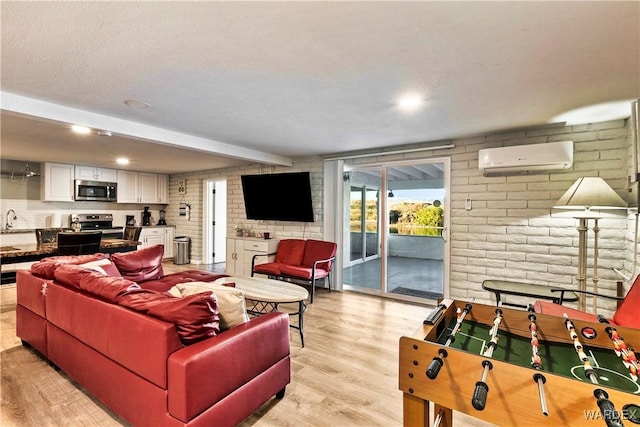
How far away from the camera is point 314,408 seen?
1954 mm

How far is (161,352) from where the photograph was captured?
1.48 meters

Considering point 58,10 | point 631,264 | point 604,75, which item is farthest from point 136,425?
point 631,264

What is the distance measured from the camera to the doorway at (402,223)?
163 inches

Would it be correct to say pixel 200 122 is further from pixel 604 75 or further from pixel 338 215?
pixel 604 75

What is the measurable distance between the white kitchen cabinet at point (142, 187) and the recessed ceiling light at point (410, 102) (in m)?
6.66

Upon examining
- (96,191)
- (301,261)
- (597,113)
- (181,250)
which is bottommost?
(181,250)

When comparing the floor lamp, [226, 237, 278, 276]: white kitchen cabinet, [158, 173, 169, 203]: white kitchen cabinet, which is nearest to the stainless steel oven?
[158, 173, 169, 203]: white kitchen cabinet

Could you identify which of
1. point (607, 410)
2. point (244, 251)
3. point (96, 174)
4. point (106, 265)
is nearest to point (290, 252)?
point (244, 251)

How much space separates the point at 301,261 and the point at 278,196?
48.6 inches

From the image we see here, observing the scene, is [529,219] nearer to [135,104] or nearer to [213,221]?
[135,104]

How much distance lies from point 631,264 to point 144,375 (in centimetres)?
387

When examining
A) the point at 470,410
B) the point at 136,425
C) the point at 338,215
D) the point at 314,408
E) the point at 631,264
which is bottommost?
the point at 314,408

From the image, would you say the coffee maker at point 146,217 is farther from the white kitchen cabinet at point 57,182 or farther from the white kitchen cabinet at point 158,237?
the white kitchen cabinet at point 57,182

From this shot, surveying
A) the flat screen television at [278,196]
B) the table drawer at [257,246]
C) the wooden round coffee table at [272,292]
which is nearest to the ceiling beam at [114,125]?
the flat screen television at [278,196]
